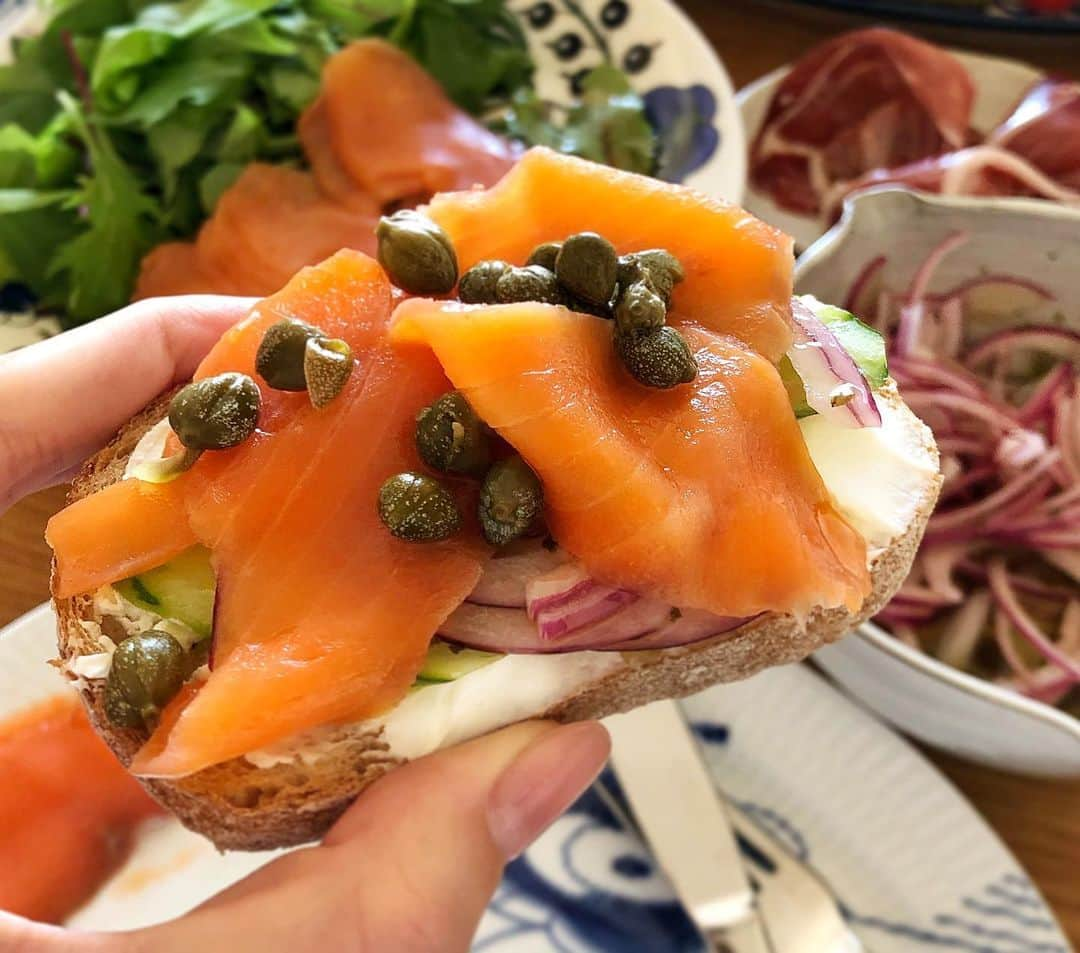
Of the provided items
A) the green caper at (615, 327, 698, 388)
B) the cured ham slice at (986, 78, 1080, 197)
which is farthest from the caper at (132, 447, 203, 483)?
the cured ham slice at (986, 78, 1080, 197)

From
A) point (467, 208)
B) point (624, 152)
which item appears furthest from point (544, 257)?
point (624, 152)

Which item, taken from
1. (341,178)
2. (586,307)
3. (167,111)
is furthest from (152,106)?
(586,307)

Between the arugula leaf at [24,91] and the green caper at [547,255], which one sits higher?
the green caper at [547,255]

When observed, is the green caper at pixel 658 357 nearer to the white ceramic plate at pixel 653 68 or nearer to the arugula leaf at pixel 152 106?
the white ceramic plate at pixel 653 68

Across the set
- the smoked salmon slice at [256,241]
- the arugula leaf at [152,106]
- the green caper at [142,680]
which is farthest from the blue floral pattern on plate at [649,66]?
the green caper at [142,680]

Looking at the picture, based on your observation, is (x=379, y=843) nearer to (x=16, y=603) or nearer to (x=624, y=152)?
(x=16, y=603)

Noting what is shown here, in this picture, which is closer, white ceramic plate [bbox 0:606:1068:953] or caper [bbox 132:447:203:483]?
caper [bbox 132:447:203:483]

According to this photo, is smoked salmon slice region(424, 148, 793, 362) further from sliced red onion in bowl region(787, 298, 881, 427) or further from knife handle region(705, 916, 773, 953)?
knife handle region(705, 916, 773, 953)
